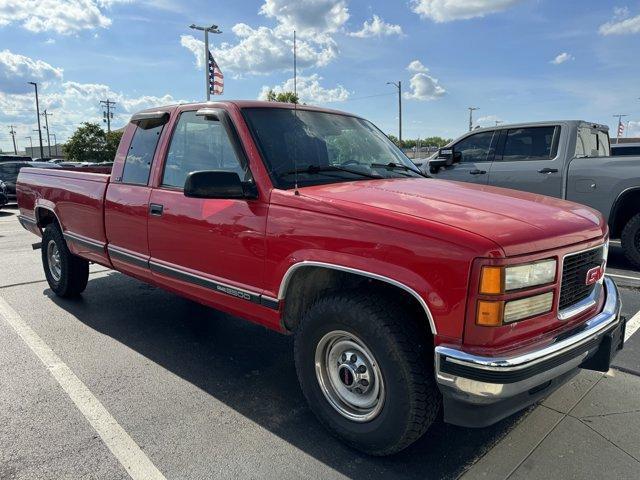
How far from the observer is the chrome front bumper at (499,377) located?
2.17m

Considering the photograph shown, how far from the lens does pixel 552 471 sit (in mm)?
2566

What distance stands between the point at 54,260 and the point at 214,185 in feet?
12.1

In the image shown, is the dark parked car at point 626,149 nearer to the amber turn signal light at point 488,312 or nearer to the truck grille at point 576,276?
the truck grille at point 576,276

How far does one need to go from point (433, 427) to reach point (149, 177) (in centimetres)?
274

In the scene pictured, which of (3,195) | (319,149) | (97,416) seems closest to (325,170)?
(319,149)

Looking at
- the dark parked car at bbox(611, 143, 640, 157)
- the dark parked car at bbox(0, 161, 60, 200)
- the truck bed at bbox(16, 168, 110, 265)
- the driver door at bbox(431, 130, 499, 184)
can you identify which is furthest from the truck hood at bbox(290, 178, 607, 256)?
the dark parked car at bbox(0, 161, 60, 200)

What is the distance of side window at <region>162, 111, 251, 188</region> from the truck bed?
1018 mm

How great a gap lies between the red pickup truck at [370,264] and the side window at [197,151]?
1cm

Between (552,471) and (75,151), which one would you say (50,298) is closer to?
(552,471)

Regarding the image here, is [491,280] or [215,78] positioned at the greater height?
[215,78]

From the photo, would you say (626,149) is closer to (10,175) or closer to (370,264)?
(370,264)

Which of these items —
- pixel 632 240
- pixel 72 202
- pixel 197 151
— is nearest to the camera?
pixel 197 151

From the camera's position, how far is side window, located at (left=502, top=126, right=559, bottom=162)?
741cm

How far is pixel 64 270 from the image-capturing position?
5.43 meters
